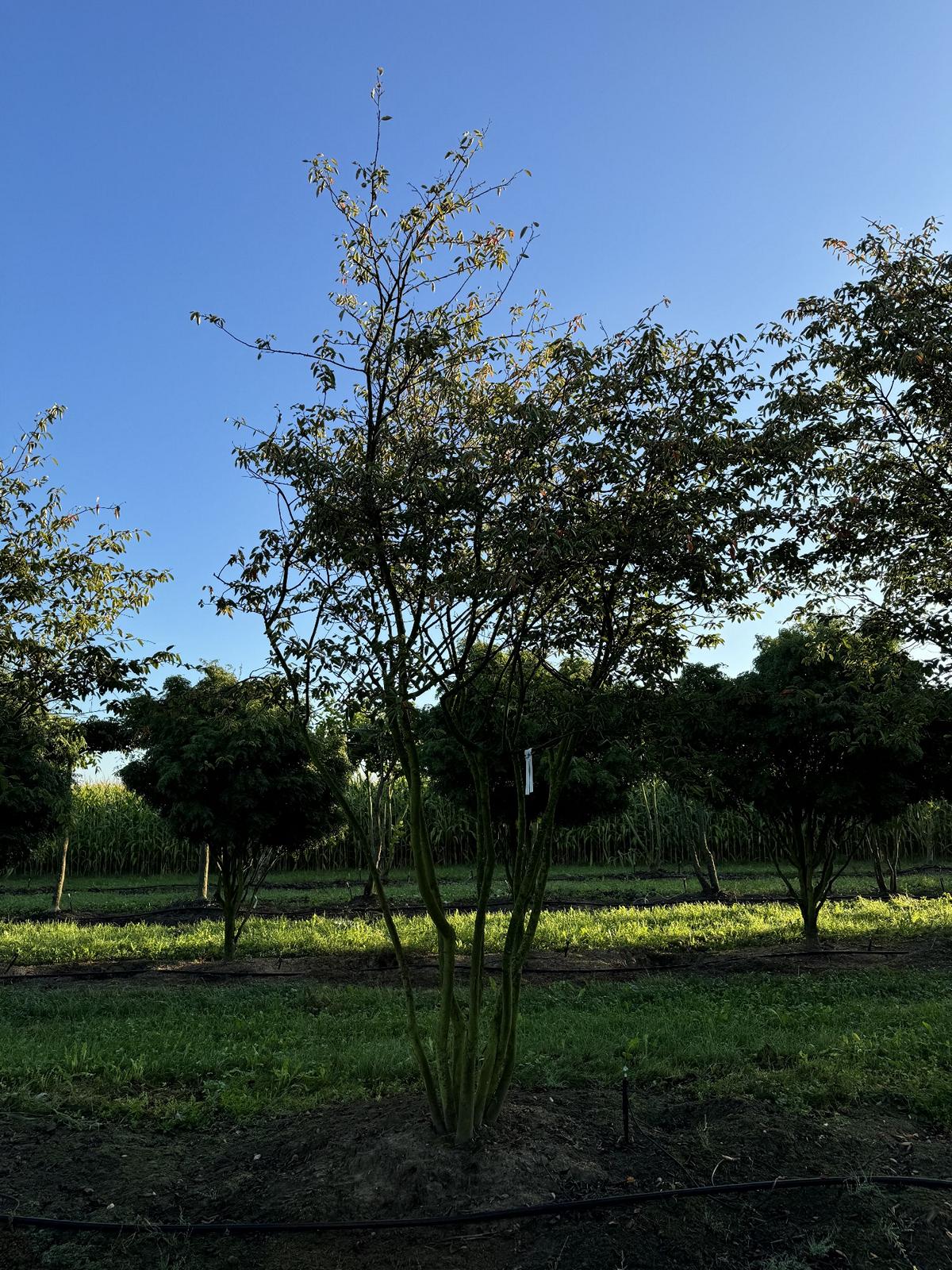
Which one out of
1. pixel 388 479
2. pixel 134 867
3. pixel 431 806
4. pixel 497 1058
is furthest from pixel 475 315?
pixel 134 867

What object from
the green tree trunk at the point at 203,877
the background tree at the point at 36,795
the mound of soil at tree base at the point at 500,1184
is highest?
the background tree at the point at 36,795

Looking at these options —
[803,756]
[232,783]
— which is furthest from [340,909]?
[803,756]

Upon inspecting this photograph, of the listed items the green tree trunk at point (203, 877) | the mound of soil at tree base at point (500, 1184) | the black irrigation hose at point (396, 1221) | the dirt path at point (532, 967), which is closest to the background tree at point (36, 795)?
the dirt path at point (532, 967)

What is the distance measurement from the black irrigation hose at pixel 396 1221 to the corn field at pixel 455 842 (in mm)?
20690

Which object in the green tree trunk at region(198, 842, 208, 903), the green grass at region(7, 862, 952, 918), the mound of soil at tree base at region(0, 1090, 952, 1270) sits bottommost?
the green grass at region(7, 862, 952, 918)

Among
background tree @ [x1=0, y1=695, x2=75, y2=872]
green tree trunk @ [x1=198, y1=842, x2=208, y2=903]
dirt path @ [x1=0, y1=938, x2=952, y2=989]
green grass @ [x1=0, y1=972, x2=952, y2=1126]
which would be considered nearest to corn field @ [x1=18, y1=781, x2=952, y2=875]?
green tree trunk @ [x1=198, y1=842, x2=208, y2=903]

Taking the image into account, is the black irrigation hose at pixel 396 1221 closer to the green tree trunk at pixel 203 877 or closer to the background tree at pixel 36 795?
the background tree at pixel 36 795

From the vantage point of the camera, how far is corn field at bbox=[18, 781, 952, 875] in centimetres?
2553

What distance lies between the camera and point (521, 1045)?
6703 millimetres

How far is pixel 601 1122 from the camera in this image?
202 inches

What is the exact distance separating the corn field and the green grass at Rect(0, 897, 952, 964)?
34.2 ft

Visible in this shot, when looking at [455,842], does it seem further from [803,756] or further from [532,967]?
[803,756]

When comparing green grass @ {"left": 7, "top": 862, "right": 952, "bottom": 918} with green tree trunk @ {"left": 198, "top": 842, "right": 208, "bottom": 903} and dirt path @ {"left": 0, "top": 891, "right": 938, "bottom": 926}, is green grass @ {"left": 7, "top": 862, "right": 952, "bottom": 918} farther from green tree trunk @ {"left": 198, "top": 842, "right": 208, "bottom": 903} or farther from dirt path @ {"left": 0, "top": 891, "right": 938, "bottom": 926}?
green tree trunk @ {"left": 198, "top": 842, "right": 208, "bottom": 903}

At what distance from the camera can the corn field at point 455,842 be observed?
83.8ft
